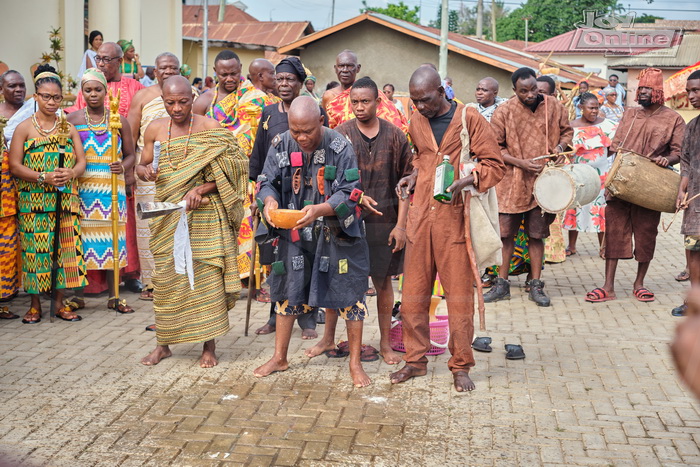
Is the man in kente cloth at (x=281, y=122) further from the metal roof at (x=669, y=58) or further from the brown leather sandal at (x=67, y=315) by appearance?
the metal roof at (x=669, y=58)

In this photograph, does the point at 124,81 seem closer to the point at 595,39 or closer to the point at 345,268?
the point at 345,268

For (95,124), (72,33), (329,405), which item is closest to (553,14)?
(72,33)

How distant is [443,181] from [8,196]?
420cm

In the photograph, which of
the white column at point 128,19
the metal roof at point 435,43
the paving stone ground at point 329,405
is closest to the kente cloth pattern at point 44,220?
the paving stone ground at point 329,405

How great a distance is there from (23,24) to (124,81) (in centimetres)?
481

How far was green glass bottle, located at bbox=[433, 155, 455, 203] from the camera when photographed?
17.2 feet

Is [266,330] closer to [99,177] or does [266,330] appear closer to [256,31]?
[99,177]

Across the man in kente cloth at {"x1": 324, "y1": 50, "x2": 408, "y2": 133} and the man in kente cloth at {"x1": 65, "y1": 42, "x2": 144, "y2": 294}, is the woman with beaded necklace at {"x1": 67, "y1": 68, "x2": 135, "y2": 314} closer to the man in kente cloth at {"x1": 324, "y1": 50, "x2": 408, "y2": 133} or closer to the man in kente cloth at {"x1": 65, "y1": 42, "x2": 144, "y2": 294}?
the man in kente cloth at {"x1": 65, "y1": 42, "x2": 144, "y2": 294}

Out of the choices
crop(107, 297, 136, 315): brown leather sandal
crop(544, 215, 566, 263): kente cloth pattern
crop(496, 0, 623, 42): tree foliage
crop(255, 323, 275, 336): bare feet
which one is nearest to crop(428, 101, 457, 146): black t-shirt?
crop(255, 323, 275, 336): bare feet

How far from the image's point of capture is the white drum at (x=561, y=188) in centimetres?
785

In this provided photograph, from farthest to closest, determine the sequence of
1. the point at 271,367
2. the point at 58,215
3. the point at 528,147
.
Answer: the point at 528,147 → the point at 58,215 → the point at 271,367

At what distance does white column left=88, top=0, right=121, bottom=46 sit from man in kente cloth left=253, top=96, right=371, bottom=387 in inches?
425

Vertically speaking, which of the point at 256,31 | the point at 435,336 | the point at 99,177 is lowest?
the point at 435,336

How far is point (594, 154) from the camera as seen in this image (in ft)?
34.9
